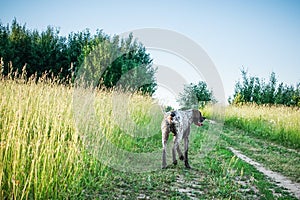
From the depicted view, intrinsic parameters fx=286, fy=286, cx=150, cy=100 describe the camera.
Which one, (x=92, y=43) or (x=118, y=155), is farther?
(x=92, y=43)

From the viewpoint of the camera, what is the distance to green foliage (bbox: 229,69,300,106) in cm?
2877

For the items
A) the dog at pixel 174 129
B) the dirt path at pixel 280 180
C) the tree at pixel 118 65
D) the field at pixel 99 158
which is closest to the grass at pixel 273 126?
the field at pixel 99 158

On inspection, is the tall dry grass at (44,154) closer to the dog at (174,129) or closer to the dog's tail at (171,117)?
the dog at (174,129)

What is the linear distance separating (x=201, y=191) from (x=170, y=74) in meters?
Result: 11.5

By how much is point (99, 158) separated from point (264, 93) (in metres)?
27.9

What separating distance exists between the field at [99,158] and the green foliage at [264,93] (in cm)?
1965

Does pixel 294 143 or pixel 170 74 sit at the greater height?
pixel 170 74

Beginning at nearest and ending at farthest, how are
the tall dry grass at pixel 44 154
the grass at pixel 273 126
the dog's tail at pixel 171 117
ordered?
the tall dry grass at pixel 44 154 → the dog's tail at pixel 171 117 → the grass at pixel 273 126

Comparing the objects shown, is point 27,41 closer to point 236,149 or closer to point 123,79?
point 123,79

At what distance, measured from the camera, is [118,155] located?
22.2ft

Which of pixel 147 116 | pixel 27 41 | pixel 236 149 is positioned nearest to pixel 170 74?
pixel 147 116

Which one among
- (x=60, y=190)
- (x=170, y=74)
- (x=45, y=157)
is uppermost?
(x=170, y=74)

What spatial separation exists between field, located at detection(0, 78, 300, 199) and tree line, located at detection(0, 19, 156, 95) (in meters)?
13.7

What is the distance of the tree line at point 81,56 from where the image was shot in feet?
79.9
